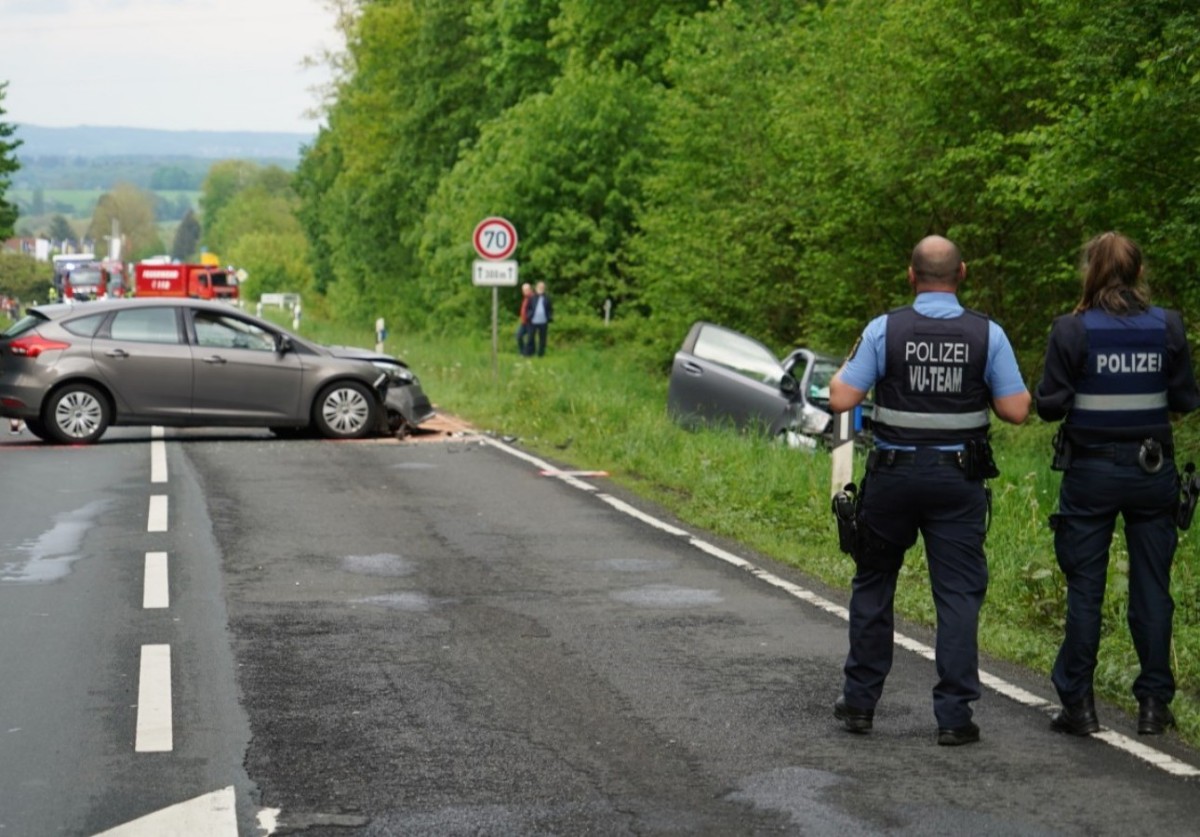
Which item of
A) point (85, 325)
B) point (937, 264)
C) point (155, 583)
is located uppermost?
point (937, 264)

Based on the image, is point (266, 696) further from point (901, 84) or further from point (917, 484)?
point (901, 84)

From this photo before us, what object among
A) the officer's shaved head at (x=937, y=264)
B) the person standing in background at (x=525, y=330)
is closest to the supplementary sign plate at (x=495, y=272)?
the person standing in background at (x=525, y=330)

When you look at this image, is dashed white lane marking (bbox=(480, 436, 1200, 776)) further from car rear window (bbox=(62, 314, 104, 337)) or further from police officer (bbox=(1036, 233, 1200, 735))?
car rear window (bbox=(62, 314, 104, 337))

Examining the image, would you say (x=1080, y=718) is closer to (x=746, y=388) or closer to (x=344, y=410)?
(x=746, y=388)

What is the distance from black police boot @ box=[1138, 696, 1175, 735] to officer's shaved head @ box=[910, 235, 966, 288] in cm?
171

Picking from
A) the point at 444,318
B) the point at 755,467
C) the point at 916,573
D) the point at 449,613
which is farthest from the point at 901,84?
the point at 444,318

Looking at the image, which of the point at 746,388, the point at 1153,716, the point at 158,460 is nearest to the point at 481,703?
the point at 1153,716

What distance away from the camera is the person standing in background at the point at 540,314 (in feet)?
131

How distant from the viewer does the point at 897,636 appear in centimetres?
928

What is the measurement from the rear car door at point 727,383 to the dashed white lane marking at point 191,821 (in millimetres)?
13958

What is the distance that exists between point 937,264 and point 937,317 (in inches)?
7.6

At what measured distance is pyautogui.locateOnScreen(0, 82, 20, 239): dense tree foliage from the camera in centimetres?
5322

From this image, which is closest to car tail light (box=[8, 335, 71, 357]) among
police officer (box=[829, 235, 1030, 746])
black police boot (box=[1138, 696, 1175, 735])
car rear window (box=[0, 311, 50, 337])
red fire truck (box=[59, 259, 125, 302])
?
car rear window (box=[0, 311, 50, 337])

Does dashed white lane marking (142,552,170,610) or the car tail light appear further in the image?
the car tail light
